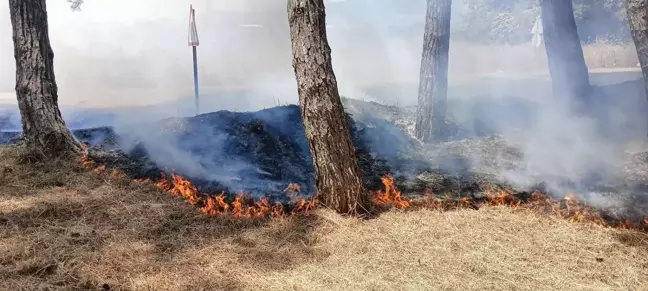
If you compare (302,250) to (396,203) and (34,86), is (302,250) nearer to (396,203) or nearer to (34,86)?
(396,203)

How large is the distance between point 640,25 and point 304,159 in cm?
483

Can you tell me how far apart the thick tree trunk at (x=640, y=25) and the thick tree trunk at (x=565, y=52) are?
Answer: 309 centimetres

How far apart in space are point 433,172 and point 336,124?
8.33 ft

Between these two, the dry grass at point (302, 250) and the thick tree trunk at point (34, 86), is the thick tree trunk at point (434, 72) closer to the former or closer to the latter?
the dry grass at point (302, 250)

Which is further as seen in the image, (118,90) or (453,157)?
(118,90)

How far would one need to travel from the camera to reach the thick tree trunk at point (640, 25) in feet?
20.8

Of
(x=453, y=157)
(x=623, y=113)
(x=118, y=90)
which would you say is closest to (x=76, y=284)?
(x=453, y=157)

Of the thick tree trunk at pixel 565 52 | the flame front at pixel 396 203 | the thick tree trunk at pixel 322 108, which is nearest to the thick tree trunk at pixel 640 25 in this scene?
the flame front at pixel 396 203

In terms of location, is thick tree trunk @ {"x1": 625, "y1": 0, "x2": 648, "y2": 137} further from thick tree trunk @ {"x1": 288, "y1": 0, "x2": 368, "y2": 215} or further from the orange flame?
thick tree trunk @ {"x1": 288, "y1": 0, "x2": 368, "y2": 215}

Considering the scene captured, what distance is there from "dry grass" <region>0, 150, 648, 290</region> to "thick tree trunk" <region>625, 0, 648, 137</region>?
3.10 meters

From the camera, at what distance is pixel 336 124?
5.08 meters

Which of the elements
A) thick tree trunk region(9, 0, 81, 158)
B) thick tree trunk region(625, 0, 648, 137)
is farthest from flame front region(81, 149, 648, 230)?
thick tree trunk region(625, 0, 648, 137)

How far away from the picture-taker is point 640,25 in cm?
641

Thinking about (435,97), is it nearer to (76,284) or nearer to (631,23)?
(631,23)
